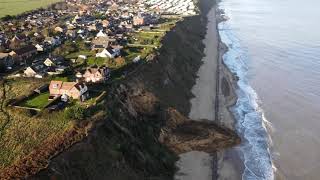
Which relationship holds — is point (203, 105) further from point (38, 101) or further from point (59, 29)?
point (59, 29)

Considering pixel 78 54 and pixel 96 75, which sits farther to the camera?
pixel 78 54

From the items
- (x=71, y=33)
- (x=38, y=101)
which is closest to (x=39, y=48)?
(x=71, y=33)

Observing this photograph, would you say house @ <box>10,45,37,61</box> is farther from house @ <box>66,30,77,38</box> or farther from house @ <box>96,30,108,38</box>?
house @ <box>96,30,108,38</box>

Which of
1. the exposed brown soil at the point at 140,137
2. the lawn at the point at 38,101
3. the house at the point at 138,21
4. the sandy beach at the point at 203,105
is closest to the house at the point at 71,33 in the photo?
the house at the point at 138,21

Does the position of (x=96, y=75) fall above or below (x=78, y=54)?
above

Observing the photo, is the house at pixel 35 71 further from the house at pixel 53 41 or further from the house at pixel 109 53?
the house at pixel 53 41

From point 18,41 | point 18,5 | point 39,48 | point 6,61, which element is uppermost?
point 6,61

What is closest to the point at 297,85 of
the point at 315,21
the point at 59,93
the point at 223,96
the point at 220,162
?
the point at 223,96

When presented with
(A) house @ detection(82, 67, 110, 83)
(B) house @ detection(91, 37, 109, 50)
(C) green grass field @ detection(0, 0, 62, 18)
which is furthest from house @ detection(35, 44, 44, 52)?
(C) green grass field @ detection(0, 0, 62, 18)
